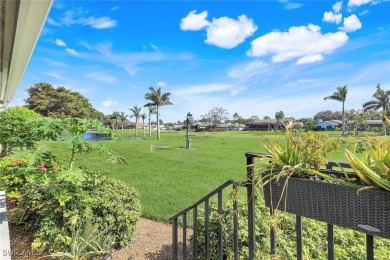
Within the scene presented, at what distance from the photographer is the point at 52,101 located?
3234 centimetres

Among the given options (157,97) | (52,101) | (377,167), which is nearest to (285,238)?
(377,167)

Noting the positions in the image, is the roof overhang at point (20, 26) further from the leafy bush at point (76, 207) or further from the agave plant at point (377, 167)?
the agave plant at point (377, 167)

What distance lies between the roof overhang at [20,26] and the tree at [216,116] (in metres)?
55.2

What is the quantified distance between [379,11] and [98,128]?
9791 mm

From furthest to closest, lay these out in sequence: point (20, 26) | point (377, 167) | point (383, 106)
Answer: point (20, 26)
point (383, 106)
point (377, 167)

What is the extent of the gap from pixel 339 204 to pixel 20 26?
106 inches

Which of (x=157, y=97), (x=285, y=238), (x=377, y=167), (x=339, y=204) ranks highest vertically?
(x=157, y=97)

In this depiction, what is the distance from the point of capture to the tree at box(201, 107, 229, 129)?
57.9 meters

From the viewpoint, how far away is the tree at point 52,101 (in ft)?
102

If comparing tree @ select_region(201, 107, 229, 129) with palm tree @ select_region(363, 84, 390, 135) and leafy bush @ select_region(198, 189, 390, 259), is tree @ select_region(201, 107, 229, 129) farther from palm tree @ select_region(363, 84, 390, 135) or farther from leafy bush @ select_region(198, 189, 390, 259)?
leafy bush @ select_region(198, 189, 390, 259)

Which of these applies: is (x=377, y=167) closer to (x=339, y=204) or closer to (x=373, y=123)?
(x=339, y=204)

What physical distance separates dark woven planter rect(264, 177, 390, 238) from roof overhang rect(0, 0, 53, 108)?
196cm

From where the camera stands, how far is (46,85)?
32.1 metres

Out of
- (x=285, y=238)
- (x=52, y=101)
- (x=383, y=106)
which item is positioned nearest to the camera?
(x=383, y=106)
